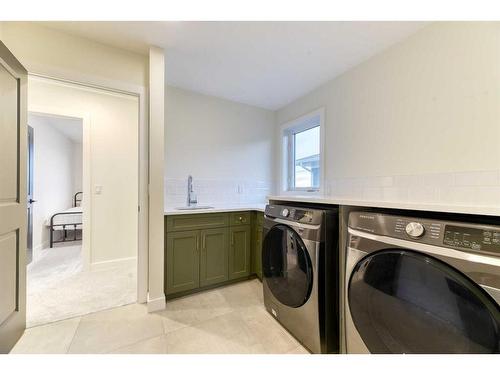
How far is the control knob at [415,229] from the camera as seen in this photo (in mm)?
778

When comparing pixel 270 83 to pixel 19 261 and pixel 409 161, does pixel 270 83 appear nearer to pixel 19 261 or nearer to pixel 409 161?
pixel 409 161

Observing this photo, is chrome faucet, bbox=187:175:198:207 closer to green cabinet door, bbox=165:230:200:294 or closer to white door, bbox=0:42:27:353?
green cabinet door, bbox=165:230:200:294

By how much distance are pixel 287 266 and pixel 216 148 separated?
181 centimetres

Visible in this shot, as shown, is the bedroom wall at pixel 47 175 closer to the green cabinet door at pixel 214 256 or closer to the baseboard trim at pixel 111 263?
the baseboard trim at pixel 111 263

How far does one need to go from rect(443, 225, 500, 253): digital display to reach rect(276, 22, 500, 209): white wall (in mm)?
904

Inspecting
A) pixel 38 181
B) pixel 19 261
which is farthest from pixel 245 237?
pixel 38 181

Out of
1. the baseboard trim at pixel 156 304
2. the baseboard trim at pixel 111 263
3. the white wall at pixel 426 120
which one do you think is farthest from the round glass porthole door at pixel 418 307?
the baseboard trim at pixel 111 263

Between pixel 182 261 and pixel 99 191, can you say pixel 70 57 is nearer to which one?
pixel 99 191

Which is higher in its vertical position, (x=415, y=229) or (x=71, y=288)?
(x=415, y=229)

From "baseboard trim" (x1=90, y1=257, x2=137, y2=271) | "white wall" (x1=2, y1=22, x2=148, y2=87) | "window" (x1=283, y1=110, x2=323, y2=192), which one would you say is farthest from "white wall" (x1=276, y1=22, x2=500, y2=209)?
"baseboard trim" (x1=90, y1=257, x2=137, y2=271)

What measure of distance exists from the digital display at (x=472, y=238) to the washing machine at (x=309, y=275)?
0.55 m

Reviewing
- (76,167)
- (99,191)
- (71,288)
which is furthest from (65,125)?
(71,288)

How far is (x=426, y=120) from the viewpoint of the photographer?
1532mm

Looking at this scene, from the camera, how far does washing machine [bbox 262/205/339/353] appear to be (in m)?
1.21
